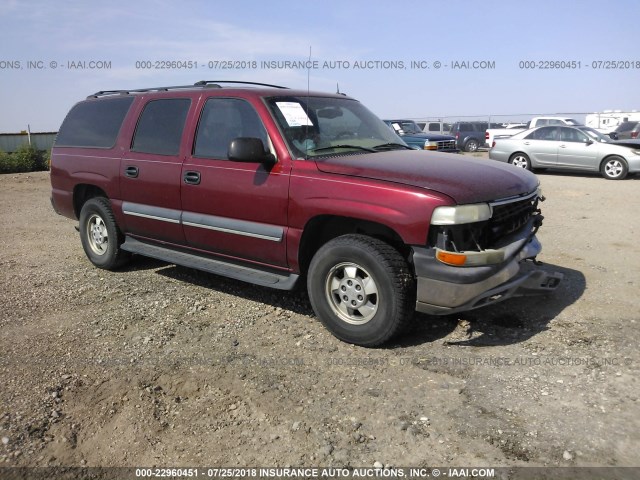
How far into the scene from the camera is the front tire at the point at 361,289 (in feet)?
12.1

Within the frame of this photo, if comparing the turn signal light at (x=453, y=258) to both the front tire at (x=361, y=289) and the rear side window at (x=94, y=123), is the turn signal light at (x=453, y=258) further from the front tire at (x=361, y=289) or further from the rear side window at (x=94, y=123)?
the rear side window at (x=94, y=123)

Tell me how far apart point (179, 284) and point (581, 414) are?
3.83 meters

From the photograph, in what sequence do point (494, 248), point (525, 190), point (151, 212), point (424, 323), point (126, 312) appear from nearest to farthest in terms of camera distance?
point (494, 248) → point (525, 190) → point (424, 323) → point (126, 312) → point (151, 212)

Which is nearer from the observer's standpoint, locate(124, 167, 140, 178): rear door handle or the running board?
the running board

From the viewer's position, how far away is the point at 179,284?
5.52 m

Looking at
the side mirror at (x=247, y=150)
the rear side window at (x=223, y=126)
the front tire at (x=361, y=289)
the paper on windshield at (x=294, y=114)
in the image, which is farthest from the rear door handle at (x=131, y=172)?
the front tire at (x=361, y=289)

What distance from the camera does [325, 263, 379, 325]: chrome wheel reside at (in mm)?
3869

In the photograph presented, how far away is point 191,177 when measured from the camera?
4742 millimetres

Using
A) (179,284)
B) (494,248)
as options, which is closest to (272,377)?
(494,248)

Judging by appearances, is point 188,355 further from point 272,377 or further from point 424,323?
point 424,323

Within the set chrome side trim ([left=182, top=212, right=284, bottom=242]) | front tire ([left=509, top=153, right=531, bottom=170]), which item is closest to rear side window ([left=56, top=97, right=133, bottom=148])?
chrome side trim ([left=182, top=212, right=284, bottom=242])

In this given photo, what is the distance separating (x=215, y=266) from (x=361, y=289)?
4.96ft

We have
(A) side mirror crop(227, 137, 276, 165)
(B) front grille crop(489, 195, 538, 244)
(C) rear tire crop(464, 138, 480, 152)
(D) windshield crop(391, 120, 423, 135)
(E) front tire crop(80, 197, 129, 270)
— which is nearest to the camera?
(B) front grille crop(489, 195, 538, 244)

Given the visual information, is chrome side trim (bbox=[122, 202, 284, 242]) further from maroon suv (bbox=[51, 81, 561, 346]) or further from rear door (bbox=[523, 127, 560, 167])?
rear door (bbox=[523, 127, 560, 167])
